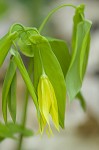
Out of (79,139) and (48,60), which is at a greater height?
(48,60)

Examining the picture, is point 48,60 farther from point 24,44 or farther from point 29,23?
point 29,23

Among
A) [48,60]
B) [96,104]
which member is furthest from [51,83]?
[96,104]

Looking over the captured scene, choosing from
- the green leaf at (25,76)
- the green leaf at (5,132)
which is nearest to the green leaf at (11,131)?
the green leaf at (5,132)

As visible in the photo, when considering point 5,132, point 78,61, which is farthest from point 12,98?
point 5,132

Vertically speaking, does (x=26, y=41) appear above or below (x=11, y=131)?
above

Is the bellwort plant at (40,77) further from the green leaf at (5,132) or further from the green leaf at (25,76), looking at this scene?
the green leaf at (5,132)

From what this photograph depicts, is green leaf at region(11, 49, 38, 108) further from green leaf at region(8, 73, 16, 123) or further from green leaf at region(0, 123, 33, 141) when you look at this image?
green leaf at region(0, 123, 33, 141)

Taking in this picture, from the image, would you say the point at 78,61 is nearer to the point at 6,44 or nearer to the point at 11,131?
the point at 6,44
